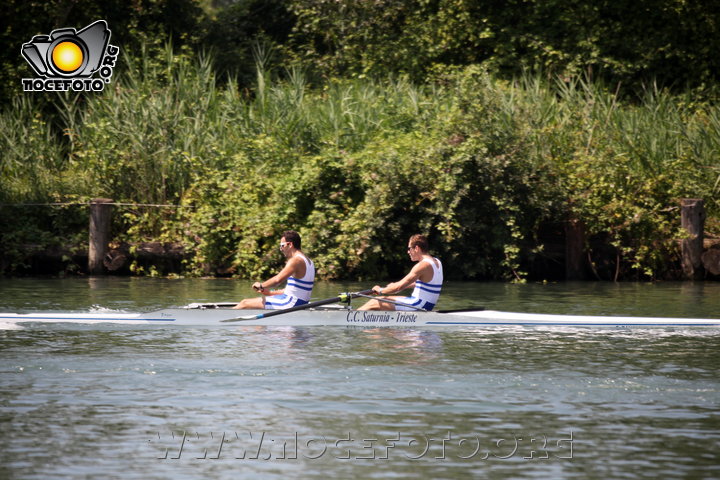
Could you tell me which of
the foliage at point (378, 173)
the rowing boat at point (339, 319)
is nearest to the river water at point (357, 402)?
the rowing boat at point (339, 319)

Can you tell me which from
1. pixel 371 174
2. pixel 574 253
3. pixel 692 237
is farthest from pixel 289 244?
pixel 692 237

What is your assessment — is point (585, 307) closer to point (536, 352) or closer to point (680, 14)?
point (536, 352)

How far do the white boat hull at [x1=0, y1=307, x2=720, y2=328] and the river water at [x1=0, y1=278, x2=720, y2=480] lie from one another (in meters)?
0.14

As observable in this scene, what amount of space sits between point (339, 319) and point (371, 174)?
281 inches

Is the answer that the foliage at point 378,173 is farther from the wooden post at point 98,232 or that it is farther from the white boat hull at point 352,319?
the white boat hull at point 352,319

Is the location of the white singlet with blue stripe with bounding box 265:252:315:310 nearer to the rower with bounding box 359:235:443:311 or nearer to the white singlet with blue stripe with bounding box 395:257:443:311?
the rower with bounding box 359:235:443:311

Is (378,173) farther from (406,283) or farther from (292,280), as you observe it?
(406,283)

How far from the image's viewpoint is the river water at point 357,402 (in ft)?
26.2

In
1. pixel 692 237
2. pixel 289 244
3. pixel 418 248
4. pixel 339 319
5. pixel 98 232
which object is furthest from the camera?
pixel 98 232

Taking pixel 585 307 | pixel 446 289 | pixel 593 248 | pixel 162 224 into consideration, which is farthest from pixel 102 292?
pixel 593 248

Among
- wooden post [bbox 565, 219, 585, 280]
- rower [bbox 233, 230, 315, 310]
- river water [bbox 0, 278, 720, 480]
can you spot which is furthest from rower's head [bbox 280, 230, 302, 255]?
wooden post [bbox 565, 219, 585, 280]

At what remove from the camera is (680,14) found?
29.7 meters

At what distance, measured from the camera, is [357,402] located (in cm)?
992

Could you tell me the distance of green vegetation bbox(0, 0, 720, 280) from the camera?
70.9 ft
